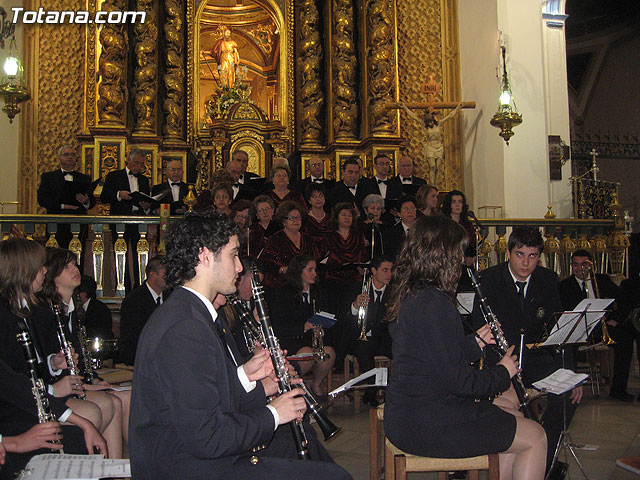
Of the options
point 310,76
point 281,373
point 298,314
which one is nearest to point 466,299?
point 298,314

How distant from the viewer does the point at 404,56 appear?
1178 centimetres

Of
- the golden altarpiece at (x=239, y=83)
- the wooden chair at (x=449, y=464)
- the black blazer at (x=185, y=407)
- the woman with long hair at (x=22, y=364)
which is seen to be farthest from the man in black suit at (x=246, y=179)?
the black blazer at (x=185, y=407)

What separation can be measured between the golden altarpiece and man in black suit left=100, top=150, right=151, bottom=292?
169cm

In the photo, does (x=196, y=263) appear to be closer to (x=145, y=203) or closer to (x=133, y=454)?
(x=133, y=454)

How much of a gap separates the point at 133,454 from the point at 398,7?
11083mm

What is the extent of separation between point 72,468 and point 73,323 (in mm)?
1904

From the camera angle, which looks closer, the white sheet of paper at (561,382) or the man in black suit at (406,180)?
the white sheet of paper at (561,382)

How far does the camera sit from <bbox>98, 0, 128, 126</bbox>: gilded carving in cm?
1033

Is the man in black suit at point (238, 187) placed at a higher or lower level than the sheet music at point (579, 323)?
higher

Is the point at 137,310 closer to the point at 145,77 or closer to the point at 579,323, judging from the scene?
the point at 579,323

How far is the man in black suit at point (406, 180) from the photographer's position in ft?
28.7

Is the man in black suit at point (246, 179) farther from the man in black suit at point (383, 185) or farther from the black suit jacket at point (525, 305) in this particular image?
the black suit jacket at point (525, 305)

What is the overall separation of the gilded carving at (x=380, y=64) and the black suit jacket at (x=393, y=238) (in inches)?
151

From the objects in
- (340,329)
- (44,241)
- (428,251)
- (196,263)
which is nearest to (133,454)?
(196,263)
